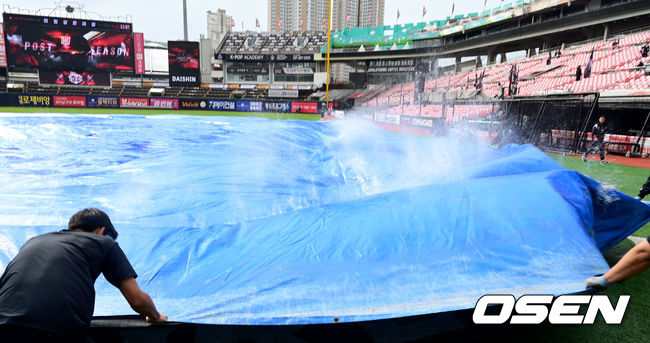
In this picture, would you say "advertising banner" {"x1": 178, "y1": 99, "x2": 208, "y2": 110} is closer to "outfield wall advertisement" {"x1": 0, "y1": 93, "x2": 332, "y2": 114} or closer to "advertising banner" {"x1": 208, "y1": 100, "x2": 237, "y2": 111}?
"outfield wall advertisement" {"x1": 0, "y1": 93, "x2": 332, "y2": 114}

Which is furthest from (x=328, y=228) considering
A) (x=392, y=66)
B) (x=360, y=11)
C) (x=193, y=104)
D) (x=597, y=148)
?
(x=360, y=11)

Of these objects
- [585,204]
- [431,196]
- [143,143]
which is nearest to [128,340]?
[431,196]

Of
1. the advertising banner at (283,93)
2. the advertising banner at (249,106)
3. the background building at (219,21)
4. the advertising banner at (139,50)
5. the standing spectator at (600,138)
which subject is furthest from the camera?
the background building at (219,21)

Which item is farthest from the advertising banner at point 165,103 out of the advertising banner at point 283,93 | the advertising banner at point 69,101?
the advertising banner at point 283,93

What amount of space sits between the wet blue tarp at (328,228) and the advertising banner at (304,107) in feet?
90.4

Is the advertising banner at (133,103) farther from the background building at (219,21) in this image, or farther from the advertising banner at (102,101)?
the background building at (219,21)

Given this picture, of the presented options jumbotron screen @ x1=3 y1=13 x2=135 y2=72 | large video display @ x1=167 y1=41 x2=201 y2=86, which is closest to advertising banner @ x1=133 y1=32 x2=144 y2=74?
large video display @ x1=167 y1=41 x2=201 y2=86

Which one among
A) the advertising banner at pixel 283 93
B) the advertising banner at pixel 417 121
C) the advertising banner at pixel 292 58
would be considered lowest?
the advertising banner at pixel 417 121

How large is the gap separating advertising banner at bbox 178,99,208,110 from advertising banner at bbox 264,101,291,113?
5.55 metres

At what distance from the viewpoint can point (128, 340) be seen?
6.85 feet

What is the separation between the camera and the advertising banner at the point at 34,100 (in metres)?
Result: 27.1

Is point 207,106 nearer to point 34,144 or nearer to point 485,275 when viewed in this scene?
point 34,144

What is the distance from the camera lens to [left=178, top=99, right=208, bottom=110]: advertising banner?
31234 millimetres

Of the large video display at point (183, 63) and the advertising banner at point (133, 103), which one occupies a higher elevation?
the large video display at point (183, 63)
